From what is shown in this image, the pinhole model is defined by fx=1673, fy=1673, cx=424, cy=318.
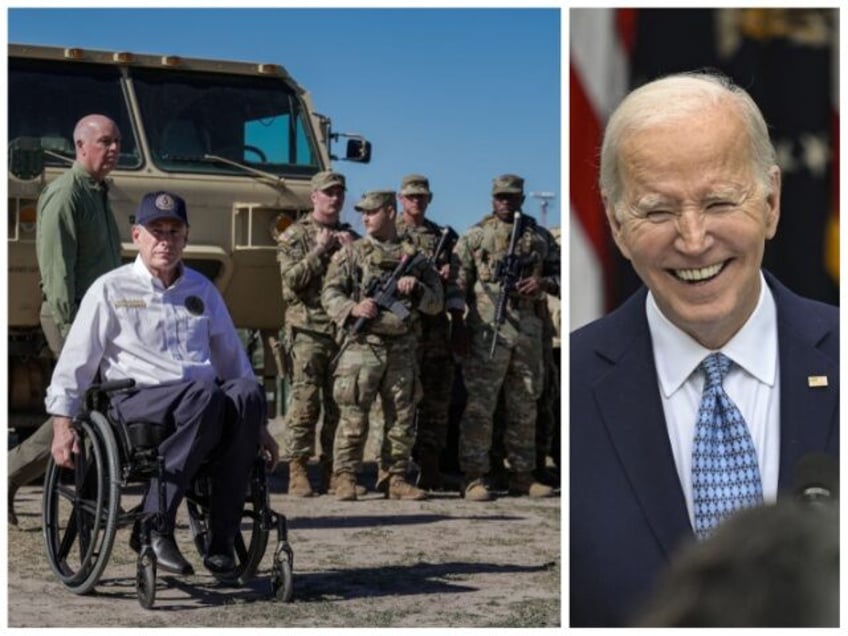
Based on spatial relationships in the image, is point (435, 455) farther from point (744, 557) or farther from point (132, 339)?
point (744, 557)

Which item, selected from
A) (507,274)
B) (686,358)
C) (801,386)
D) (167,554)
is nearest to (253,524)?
(167,554)

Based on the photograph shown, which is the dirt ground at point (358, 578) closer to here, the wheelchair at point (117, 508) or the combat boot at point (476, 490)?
the wheelchair at point (117, 508)

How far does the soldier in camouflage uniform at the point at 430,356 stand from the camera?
9438 millimetres

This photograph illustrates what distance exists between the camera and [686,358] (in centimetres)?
395

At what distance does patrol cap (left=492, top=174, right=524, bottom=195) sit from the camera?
9195 mm

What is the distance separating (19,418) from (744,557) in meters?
8.61

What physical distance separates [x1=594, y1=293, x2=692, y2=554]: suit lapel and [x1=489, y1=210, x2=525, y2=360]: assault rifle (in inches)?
202

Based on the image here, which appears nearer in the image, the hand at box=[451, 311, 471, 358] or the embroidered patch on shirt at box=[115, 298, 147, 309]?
the embroidered patch on shirt at box=[115, 298, 147, 309]

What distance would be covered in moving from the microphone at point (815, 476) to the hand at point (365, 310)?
5.07m

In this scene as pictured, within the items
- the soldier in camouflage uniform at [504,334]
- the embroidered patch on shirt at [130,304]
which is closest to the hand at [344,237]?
the soldier in camouflage uniform at [504,334]

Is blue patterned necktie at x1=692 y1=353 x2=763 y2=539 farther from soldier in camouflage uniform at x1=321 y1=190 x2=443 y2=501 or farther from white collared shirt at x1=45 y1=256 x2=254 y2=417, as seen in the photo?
soldier in camouflage uniform at x1=321 y1=190 x2=443 y2=501

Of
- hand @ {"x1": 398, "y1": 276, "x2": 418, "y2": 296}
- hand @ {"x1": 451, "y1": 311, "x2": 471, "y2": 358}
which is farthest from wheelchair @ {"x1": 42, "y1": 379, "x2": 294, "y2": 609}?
hand @ {"x1": 451, "y1": 311, "x2": 471, "y2": 358}

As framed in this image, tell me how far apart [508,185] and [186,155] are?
193 centimetres

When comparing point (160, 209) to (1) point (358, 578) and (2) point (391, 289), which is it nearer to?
(1) point (358, 578)
